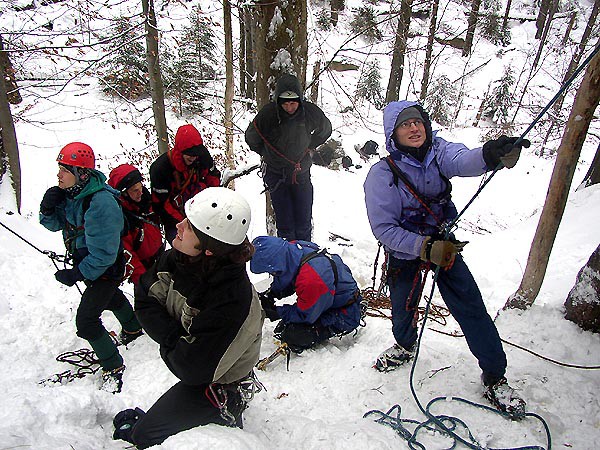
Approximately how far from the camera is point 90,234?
115 inches

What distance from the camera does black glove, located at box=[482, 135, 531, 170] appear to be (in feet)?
7.37

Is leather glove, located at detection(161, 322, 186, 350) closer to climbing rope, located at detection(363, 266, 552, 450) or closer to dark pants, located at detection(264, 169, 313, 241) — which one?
climbing rope, located at detection(363, 266, 552, 450)

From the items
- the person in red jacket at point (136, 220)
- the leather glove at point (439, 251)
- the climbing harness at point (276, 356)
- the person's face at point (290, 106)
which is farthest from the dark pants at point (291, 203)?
the leather glove at point (439, 251)

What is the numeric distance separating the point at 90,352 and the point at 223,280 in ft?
7.62

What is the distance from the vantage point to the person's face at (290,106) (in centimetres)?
413

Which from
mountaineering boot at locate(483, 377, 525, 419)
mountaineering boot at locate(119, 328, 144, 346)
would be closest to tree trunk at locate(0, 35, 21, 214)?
mountaineering boot at locate(119, 328, 144, 346)

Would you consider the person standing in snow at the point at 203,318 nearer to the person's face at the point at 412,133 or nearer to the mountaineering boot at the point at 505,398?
the person's face at the point at 412,133

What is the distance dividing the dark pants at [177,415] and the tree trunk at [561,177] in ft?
8.76

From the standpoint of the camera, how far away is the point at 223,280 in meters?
2.04

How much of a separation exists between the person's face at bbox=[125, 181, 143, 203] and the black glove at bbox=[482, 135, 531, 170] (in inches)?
117

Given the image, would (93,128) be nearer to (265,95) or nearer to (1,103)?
(1,103)

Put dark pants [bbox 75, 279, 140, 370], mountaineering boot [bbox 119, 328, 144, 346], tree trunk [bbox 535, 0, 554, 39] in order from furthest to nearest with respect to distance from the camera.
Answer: tree trunk [bbox 535, 0, 554, 39]
mountaineering boot [bbox 119, 328, 144, 346]
dark pants [bbox 75, 279, 140, 370]

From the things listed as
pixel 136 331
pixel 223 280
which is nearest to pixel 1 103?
pixel 136 331

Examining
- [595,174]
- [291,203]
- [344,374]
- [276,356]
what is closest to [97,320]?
[276,356]
